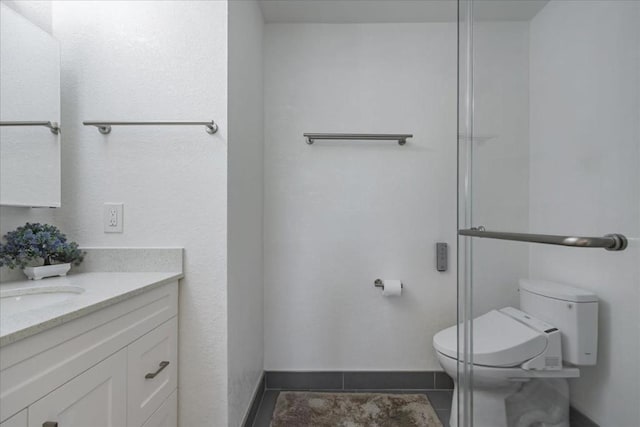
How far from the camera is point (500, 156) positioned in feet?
3.34

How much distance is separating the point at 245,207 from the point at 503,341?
3.99 ft

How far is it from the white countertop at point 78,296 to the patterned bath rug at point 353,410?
3.48ft

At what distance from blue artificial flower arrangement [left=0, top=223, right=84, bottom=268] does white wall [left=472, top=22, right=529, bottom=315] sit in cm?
156

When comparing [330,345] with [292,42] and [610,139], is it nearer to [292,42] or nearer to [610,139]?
[610,139]

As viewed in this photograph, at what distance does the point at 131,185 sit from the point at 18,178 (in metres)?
0.35

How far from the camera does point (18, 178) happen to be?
1111mm

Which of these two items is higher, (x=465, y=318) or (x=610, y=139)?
(x=610, y=139)

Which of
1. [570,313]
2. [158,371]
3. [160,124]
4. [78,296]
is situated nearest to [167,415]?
[158,371]

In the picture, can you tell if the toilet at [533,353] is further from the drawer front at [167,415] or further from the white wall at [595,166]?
the drawer front at [167,415]

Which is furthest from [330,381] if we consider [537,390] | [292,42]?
[292,42]

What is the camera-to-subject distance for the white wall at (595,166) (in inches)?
25.2

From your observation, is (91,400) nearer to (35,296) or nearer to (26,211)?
(35,296)

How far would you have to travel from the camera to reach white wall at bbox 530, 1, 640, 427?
0.64 meters

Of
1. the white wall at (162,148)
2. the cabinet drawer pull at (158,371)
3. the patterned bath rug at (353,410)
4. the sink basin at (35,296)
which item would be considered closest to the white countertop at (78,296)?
the sink basin at (35,296)
